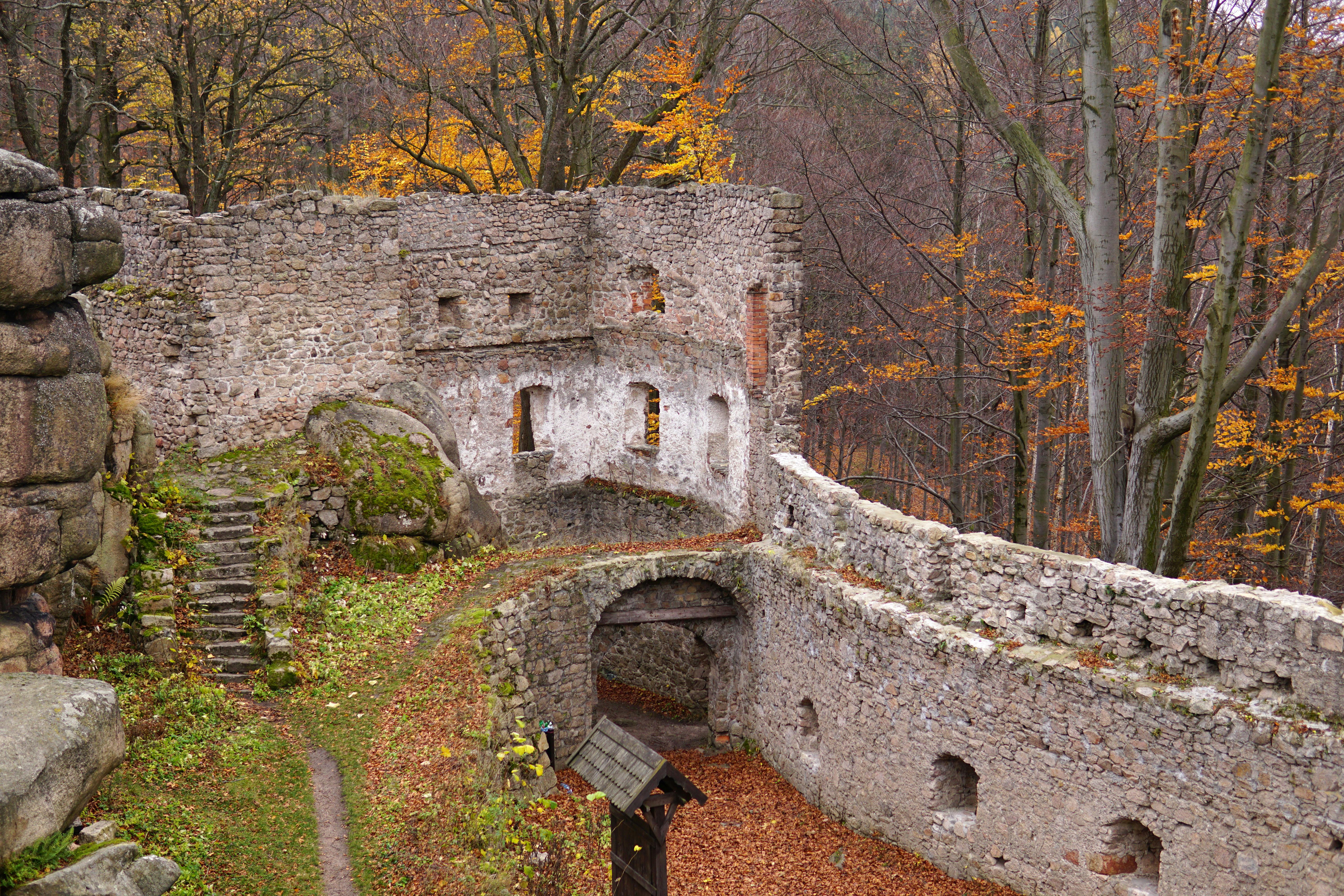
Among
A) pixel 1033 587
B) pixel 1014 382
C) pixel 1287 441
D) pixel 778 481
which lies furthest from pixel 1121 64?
pixel 1033 587

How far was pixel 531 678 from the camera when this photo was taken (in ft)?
46.1

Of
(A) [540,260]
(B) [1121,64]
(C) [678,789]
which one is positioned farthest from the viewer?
(A) [540,260]

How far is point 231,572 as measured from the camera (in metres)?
12.4

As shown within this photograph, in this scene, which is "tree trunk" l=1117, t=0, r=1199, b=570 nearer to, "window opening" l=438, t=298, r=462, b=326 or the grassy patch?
the grassy patch

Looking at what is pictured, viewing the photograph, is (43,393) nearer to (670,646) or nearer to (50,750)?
(50,750)

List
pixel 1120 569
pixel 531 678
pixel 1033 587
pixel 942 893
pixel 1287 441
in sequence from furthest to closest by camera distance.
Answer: pixel 1287 441 → pixel 531 678 → pixel 942 893 → pixel 1033 587 → pixel 1120 569

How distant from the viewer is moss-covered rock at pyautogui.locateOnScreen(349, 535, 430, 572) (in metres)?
14.7

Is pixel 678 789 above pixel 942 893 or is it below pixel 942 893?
above

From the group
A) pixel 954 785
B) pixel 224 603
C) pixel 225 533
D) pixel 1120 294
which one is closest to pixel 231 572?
pixel 224 603

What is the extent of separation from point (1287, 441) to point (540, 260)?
11207mm

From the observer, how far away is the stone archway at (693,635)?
15.1 m

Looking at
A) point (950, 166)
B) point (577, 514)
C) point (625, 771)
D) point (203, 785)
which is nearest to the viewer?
point (625, 771)

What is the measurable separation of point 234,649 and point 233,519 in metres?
2.16

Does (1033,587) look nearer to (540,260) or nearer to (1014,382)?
(1014,382)
